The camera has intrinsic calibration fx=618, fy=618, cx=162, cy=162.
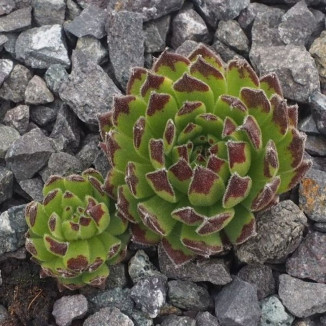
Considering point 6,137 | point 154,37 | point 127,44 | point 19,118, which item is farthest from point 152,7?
point 6,137

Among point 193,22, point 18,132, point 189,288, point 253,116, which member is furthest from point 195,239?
point 193,22

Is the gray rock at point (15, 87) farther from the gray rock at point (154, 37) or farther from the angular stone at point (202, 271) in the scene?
the angular stone at point (202, 271)

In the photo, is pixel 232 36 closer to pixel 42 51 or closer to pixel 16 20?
pixel 42 51

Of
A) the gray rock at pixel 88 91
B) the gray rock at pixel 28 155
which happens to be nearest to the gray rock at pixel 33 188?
the gray rock at pixel 28 155

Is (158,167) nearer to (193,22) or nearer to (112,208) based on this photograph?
(112,208)

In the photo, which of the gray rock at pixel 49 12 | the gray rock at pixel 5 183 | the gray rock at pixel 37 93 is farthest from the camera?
the gray rock at pixel 49 12

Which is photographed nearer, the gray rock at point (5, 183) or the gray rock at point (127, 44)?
the gray rock at point (5, 183)

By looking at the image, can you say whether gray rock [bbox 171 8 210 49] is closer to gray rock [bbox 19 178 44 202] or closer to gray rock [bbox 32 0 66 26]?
gray rock [bbox 32 0 66 26]

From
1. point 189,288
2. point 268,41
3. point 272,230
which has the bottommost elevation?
point 189,288
